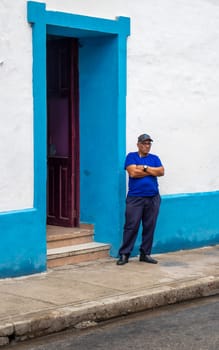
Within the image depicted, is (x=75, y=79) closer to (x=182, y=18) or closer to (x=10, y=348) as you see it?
(x=182, y=18)

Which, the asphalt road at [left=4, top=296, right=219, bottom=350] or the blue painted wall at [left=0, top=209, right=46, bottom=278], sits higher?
the blue painted wall at [left=0, top=209, right=46, bottom=278]

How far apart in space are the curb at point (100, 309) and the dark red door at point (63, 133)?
247cm

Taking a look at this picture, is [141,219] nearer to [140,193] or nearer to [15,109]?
[140,193]

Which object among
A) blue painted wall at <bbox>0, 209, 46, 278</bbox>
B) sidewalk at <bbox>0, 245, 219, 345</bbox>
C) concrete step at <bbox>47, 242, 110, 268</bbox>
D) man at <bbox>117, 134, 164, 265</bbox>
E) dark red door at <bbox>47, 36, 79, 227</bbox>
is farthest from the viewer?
dark red door at <bbox>47, 36, 79, 227</bbox>

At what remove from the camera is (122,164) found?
32.7 feet

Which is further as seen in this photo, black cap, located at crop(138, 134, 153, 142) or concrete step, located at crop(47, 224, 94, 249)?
concrete step, located at crop(47, 224, 94, 249)

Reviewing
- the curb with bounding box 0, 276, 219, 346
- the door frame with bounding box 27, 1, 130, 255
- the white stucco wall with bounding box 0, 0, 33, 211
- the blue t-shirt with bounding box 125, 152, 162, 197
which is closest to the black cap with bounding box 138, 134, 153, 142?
the blue t-shirt with bounding box 125, 152, 162, 197

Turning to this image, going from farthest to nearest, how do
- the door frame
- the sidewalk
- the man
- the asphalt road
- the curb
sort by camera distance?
the man, the door frame, the sidewalk, the curb, the asphalt road

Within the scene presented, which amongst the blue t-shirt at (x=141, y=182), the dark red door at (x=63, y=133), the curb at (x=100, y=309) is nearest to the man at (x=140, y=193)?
the blue t-shirt at (x=141, y=182)

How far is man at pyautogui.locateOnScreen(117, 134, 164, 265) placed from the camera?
9445 mm

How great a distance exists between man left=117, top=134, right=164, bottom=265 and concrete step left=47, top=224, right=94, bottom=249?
680mm

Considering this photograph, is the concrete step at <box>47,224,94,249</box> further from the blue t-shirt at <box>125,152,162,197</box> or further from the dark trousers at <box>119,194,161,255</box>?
the blue t-shirt at <box>125,152,162,197</box>

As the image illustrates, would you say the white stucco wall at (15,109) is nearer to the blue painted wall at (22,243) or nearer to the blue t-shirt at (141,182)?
the blue painted wall at (22,243)

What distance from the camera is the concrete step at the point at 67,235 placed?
9602 millimetres
